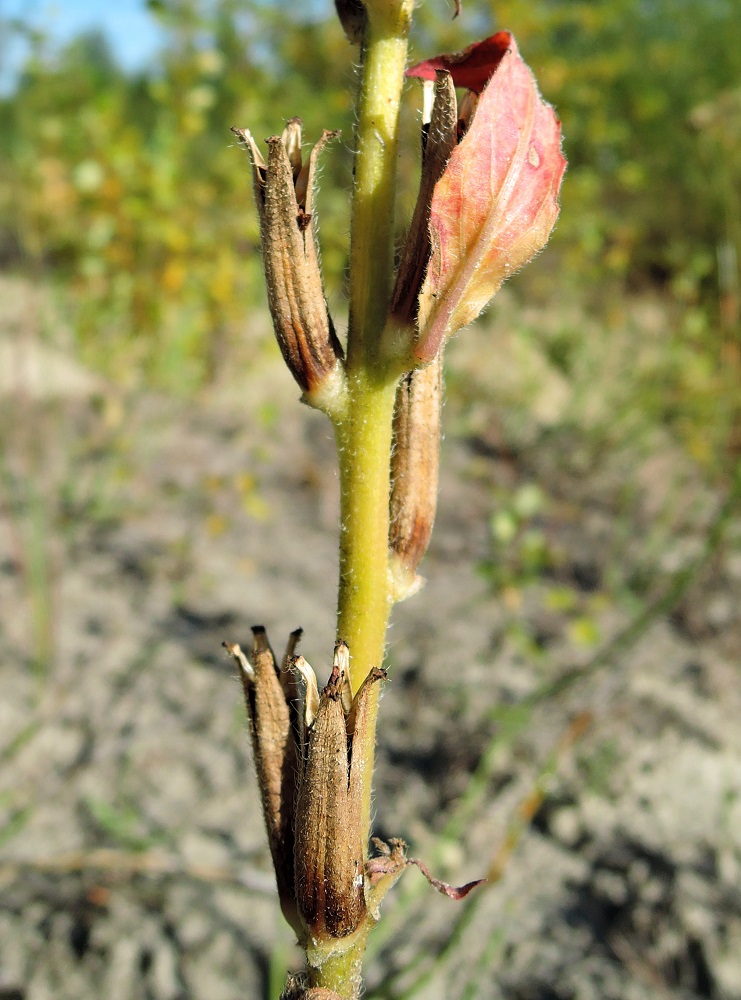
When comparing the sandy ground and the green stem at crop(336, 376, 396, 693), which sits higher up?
the green stem at crop(336, 376, 396, 693)

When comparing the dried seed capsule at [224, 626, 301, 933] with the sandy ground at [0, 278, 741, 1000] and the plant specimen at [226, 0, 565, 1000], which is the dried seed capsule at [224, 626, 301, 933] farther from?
the sandy ground at [0, 278, 741, 1000]

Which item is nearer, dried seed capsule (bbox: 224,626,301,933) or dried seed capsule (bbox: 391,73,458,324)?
dried seed capsule (bbox: 391,73,458,324)

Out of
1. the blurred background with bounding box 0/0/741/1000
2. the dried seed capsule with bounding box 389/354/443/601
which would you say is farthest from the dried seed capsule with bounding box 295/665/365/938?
the blurred background with bounding box 0/0/741/1000

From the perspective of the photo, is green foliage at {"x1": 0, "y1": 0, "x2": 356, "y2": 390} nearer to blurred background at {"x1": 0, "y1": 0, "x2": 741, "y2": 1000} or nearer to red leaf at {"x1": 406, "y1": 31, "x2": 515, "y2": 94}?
blurred background at {"x1": 0, "y1": 0, "x2": 741, "y2": 1000}

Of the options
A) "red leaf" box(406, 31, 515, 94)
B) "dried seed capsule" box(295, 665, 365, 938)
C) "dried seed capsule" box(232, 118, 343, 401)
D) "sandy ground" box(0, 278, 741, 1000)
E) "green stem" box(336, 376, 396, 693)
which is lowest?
"sandy ground" box(0, 278, 741, 1000)

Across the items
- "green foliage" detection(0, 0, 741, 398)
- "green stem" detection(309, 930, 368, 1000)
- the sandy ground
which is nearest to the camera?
"green stem" detection(309, 930, 368, 1000)

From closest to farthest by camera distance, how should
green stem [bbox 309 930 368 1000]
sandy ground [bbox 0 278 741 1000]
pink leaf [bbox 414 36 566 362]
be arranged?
pink leaf [bbox 414 36 566 362] → green stem [bbox 309 930 368 1000] → sandy ground [bbox 0 278 741 1000]

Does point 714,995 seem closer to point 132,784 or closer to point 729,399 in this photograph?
point 132,784
